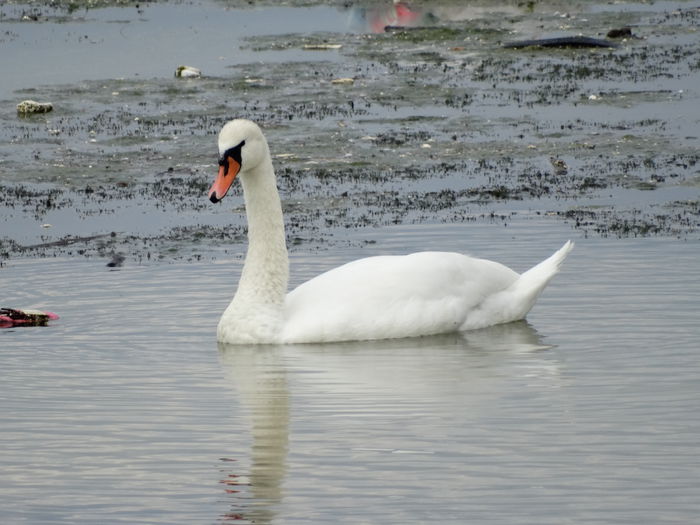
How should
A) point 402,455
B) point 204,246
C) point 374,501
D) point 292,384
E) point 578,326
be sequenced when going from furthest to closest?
point 204,246
point 578,326
point 292,384
point 402,455
point 374,501

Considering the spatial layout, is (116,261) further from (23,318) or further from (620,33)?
(620,33)

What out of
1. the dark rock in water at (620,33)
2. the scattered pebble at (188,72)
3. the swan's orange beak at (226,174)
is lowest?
the swan's orange beak at (226,174)

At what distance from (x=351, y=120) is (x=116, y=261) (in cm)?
559

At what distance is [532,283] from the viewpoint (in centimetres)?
1059

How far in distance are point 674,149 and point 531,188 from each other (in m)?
2.02

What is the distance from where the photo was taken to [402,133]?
54.5 feet

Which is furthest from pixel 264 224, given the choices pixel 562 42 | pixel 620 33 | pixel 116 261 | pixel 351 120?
pixel 620 33

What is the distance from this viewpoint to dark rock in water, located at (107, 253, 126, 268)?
39.9 ft

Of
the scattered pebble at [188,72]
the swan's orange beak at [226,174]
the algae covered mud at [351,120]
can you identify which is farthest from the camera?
the scattered pebble at [188,72]

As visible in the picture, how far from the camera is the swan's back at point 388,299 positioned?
1003 centimetres

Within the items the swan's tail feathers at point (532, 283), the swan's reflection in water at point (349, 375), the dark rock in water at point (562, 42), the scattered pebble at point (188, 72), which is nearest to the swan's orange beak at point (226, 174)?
the swan's reflection in water at point (349, 375)

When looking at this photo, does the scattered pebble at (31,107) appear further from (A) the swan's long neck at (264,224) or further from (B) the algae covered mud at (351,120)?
(A) the swan's long neck at (264,224)

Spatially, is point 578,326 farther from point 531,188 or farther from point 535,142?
point 535,142

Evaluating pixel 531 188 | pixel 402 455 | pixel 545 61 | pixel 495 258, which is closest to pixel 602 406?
pixel 402 455
